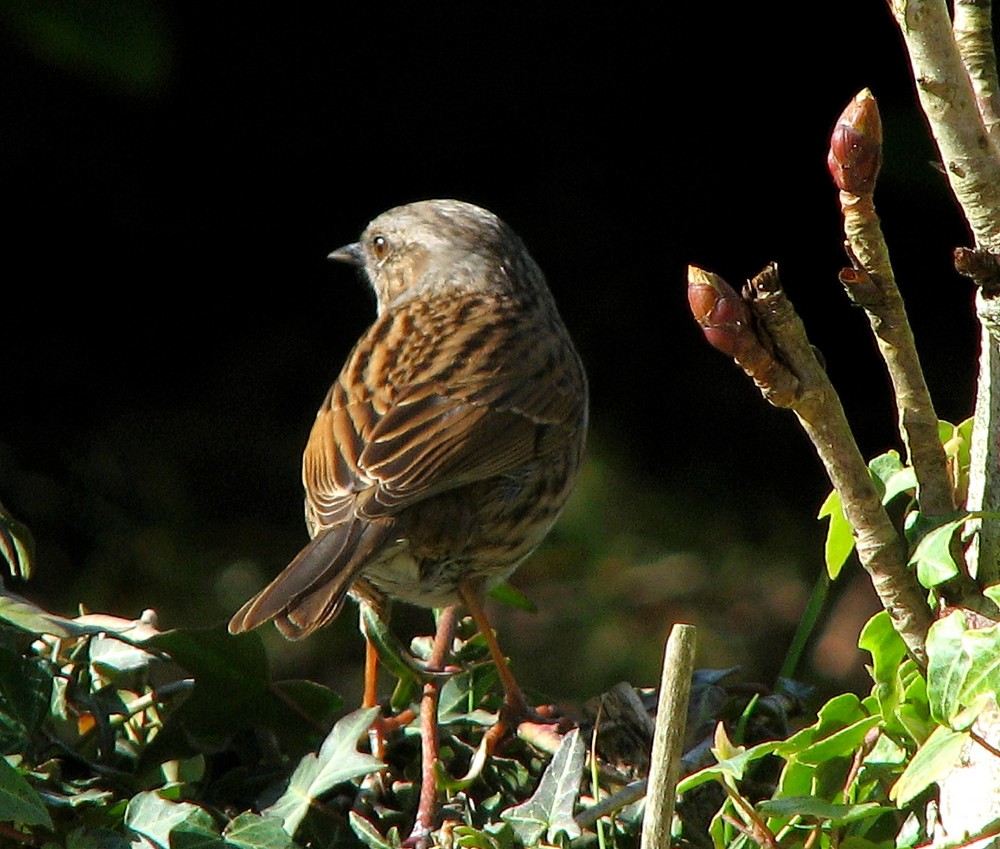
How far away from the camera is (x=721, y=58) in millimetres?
5277

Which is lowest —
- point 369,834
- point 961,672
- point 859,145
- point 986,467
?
point 369,834

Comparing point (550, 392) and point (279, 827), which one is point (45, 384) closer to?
point (550, 392)

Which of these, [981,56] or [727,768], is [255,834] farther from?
[981,56]

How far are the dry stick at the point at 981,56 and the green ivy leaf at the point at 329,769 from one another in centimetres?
86

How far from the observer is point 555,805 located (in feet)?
5.49

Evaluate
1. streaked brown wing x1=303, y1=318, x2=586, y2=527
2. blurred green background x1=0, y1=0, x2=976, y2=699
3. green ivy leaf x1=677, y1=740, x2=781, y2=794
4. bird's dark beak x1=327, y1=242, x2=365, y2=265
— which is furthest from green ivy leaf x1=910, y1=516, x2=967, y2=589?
blurred green background x1=0, y1=0, x2=976, y2=699

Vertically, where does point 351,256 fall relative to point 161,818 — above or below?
above

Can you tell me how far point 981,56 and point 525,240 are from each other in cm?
415

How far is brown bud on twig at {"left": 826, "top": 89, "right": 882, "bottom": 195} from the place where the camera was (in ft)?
4.50

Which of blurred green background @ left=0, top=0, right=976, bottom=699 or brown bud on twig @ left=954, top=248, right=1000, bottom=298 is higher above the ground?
brown bud on twig @ left=954, top=248, right=1000, bottom=298

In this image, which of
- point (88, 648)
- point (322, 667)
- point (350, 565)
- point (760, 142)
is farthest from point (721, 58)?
point (88, 648)

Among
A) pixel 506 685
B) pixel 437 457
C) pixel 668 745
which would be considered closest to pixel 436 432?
pixel 437 457

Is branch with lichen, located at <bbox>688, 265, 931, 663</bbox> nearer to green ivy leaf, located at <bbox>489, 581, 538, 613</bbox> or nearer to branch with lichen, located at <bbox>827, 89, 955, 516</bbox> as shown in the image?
branch with lichen, located at <bbox>827, 89, 955, 516</bbox>

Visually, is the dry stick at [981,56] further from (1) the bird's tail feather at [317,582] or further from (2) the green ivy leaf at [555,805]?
(1) the bird's tail feather at [317,582]
